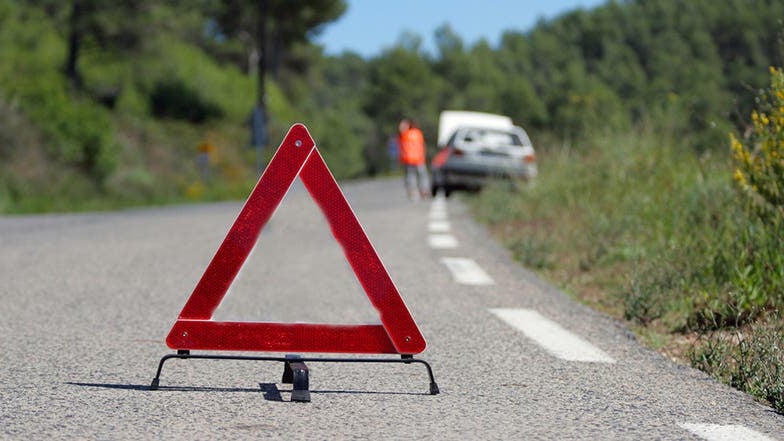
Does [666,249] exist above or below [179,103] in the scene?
above

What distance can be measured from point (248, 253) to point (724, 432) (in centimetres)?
203

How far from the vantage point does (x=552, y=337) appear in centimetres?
701

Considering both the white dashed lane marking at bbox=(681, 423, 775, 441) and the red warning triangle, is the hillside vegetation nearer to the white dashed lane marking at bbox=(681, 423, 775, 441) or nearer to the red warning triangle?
the white dashed lane marking at bbox=(681, 423, 775, 441)

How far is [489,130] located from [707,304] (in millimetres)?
18463

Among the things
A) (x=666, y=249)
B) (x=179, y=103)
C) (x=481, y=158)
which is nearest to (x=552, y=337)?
(x=666, y=249)

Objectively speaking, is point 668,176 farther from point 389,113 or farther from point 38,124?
point 389,113

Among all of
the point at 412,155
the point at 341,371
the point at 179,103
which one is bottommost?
the point at 179,103

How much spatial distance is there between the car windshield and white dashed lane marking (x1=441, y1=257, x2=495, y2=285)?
43.3ft

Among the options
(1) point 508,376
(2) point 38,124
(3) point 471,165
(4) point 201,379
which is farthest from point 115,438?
(2) point 38,124

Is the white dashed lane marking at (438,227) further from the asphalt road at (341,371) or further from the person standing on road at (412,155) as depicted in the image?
the person standing on road at (412,155)

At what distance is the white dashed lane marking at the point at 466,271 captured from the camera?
1011 centimetres

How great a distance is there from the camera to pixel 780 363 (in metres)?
5.49

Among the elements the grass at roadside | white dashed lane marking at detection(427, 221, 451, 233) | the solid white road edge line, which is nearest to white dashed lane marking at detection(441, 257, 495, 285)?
the grass at roadside

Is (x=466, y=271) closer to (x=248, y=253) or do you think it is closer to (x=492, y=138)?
(x=248, y=253)
